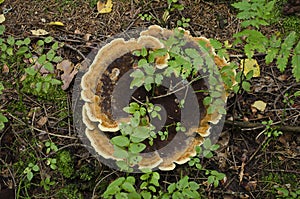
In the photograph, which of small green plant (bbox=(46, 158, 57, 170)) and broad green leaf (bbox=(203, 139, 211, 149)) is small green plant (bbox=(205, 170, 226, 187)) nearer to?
broad green leaf (bbox=(203, 139, 211, 149))

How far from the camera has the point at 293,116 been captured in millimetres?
3559

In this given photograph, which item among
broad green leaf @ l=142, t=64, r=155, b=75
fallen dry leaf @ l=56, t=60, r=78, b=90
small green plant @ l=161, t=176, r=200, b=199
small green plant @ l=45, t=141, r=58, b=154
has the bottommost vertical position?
small green plant @ l=45, t=141, r=58, b=154

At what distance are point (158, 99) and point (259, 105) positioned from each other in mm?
967

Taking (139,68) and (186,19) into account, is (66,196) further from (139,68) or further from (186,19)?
(186,19)

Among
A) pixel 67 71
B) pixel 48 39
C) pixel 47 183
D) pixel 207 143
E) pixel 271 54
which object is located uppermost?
pixel 271 54

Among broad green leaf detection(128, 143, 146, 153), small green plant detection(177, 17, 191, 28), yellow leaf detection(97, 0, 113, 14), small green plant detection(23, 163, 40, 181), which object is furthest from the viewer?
yellow leaf detection(97, 0, 113, 14)

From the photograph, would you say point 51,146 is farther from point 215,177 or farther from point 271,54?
point 271,54

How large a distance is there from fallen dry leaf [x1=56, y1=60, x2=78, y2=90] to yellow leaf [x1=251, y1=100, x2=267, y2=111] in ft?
5.56

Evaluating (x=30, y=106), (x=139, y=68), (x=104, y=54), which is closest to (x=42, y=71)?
(x=30, y=106)

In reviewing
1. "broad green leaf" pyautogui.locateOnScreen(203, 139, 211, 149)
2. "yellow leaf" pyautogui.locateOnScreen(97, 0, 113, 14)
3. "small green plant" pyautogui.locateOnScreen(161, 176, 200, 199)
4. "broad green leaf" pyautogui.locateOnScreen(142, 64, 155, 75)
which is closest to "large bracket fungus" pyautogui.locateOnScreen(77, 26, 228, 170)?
"broad green leaf" pyautogui.locateOnScreen(203, 139, 211, 149)

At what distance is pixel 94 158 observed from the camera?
3.41 metres

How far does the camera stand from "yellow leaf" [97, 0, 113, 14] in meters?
4.21

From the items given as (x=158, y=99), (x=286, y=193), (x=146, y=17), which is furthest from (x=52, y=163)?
(x=286, y=193)

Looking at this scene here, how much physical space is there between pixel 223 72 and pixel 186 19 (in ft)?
3.86
